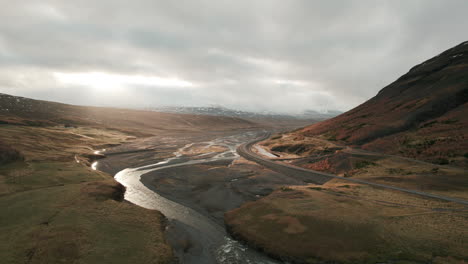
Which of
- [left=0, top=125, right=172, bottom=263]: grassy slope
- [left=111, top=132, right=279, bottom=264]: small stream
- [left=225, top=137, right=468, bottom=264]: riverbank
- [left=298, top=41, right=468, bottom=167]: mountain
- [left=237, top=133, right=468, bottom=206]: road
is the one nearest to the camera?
[left=0, top=125, right=172, bottom=263]: grassy slope

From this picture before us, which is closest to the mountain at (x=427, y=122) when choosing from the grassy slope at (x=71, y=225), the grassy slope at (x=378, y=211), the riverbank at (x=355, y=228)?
the grassy slope at (x=378, y=211)

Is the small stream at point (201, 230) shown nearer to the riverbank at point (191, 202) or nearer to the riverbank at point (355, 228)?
the riverbank at point (191, 202)

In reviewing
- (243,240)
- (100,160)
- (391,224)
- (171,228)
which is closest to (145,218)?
(171,228)

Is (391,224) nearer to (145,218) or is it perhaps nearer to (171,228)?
(171,228)

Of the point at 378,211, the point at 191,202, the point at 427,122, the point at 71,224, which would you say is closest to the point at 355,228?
the point at 378,211

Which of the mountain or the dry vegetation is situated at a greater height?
the mountain

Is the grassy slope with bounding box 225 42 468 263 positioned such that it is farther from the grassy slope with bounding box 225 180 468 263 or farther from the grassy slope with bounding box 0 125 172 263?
the grassy slope with bounding box 0 125 172 263

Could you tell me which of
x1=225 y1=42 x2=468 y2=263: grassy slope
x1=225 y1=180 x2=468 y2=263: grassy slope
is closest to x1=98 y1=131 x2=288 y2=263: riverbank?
x1=225 y1=180 x2=468 y2=263: grassy slope

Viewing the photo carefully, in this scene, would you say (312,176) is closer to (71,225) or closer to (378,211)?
(378,211)

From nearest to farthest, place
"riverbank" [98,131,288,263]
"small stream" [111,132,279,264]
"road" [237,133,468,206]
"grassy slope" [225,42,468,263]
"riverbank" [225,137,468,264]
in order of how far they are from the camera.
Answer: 1. "riverbank" [225,137,468,264]
2. "grassy slope" [225,42,468,263]
3. "small stream" [111,132,279,264]
4. "riverbank" [98,131,288,263]
5. "road" [237,133,468,206]
